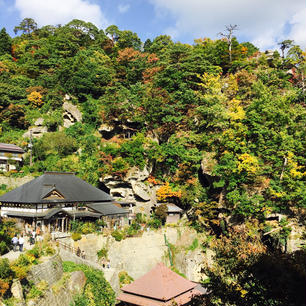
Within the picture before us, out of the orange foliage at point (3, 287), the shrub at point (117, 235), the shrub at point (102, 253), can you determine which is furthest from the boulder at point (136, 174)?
the orange foliage at point (3, 287)

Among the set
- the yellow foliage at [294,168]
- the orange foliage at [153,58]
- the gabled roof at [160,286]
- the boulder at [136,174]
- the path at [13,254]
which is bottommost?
the gabled roof at [160,286]

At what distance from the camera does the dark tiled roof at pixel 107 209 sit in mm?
29109

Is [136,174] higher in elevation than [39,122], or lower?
lower

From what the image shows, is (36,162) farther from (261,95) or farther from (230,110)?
(261,95)

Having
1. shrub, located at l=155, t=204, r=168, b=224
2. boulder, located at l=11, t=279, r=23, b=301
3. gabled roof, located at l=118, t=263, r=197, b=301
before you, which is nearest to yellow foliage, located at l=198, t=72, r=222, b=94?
shrub, located at l=155, t=204, r=168, b=224

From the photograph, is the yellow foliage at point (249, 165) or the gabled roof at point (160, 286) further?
the yellow foliage at point (249, 165)

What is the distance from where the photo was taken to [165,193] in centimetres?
3444

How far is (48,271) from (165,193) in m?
18.0

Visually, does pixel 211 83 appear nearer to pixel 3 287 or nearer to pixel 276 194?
pixel 276 194

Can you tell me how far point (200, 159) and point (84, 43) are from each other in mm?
39355

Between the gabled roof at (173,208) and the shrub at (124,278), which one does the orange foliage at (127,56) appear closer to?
the gabled roof at (173,208)

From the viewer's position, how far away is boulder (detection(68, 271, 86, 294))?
1908 centimetres

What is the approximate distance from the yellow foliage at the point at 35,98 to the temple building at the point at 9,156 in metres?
9.56

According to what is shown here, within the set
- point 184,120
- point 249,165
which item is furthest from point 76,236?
point 184,120
